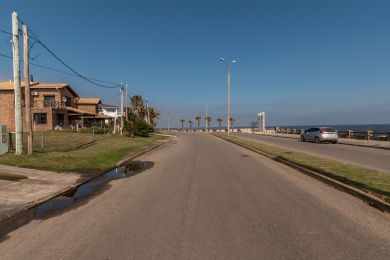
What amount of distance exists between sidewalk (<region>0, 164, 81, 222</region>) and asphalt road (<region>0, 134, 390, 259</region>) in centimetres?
117

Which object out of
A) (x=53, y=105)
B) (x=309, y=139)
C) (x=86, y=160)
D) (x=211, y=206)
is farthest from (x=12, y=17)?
(x=53, y=105)

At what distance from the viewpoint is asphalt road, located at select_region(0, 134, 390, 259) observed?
16.0ft

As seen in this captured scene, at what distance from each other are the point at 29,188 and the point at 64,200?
1635mm

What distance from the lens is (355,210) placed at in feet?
23.5

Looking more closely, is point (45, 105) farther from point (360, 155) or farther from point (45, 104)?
point (360, 155)

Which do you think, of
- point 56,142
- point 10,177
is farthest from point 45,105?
point 10,177

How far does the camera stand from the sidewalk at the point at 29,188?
7719 millimetres

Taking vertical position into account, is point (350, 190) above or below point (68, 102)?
below

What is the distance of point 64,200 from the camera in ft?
28.7

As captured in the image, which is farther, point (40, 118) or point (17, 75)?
point (40, 118)

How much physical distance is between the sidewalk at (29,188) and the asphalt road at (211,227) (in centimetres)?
117

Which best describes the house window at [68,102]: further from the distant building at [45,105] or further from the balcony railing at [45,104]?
the balcony railing at [45,104]

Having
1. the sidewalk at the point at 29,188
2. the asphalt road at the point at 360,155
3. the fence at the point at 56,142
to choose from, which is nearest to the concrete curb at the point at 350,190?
the asphalt road at the point at 360,155

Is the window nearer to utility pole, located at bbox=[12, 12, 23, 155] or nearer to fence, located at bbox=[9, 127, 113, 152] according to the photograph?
fence, located at bbox=[9, 127, 113, 152]
